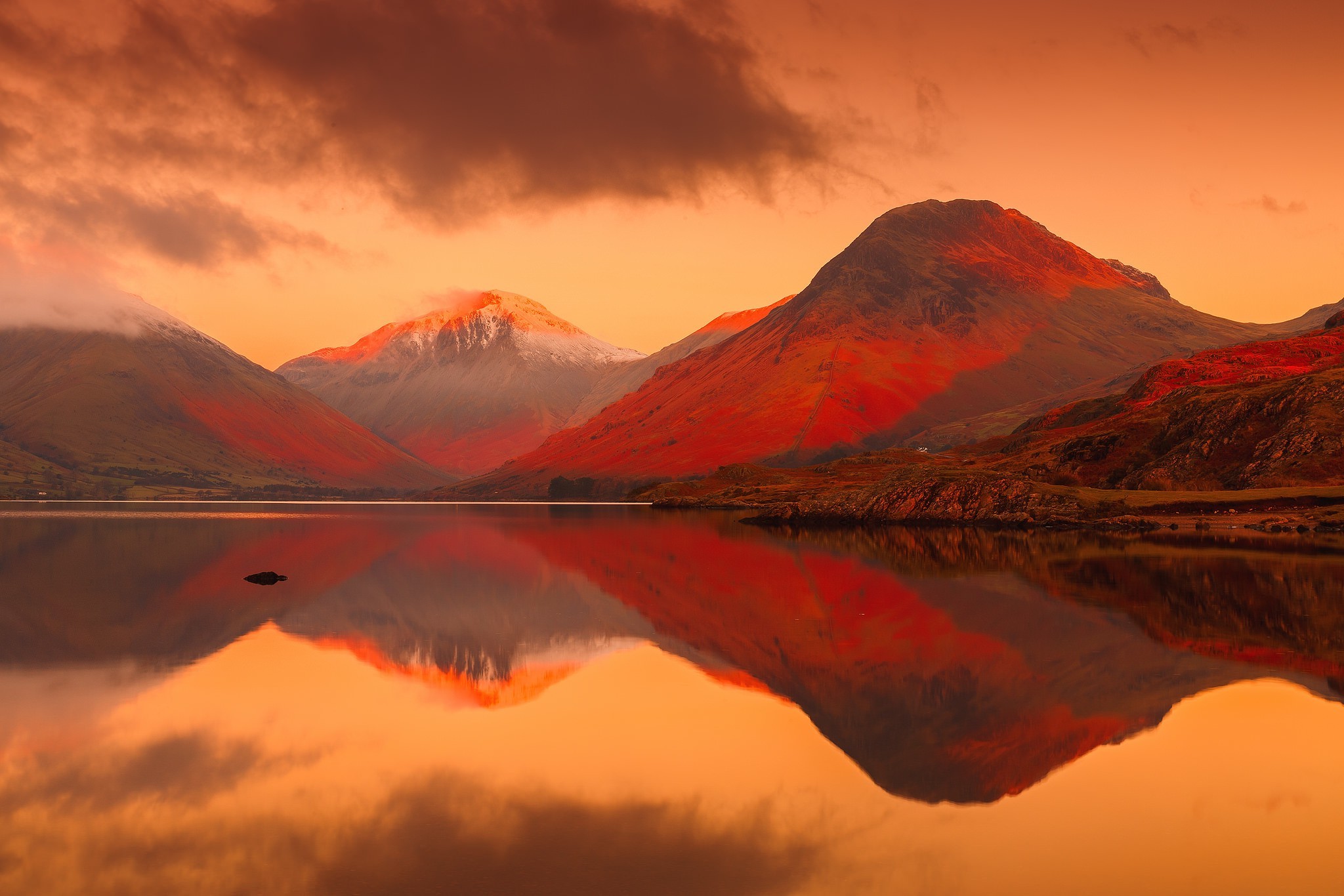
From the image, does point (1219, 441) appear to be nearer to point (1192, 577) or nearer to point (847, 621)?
point (1192, 577)

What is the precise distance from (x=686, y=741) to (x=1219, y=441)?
88158mm

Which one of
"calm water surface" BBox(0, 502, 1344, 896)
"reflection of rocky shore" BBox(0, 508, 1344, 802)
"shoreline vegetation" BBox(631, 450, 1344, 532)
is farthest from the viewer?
"shoreline vegetation" BBox(631, 450, 1344, 532)

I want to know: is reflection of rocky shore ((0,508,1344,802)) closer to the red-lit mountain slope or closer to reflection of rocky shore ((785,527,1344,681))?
reflection of rocky shore ((785,527,1344,681))

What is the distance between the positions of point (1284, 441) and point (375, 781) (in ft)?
286

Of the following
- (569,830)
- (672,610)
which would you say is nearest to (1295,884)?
(569,830)

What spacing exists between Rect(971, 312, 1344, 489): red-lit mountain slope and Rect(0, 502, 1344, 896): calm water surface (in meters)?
50.1

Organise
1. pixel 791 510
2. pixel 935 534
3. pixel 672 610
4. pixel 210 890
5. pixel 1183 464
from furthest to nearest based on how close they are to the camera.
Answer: pixel 791 510 < pixel 1183 464 < pixel 935 534 < pixel 672 610 < pixel 210 890

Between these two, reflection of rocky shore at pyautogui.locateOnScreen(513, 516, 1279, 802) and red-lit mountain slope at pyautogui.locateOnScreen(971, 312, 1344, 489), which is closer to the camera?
reflection of rocky shore at pyautogui.locateOnScreen(513, 516, 1279, 802)

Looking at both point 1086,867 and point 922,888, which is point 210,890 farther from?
point 1086,867

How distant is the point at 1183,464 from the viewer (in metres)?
91.2

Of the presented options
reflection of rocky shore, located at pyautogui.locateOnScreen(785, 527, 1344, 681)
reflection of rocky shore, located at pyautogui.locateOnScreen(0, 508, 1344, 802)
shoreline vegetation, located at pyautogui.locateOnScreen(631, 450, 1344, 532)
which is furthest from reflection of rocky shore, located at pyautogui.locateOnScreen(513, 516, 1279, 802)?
shoreline vegetation, located at pyautogui.locateOnScreen(631, 450, 1344, 532)

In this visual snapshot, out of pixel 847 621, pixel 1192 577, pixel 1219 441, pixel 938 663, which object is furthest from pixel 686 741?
pixel 1219 441

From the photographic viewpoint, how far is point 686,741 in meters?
17.5

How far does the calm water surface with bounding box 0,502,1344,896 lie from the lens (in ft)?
38.7
